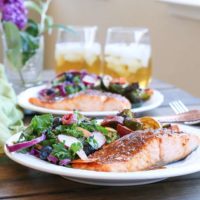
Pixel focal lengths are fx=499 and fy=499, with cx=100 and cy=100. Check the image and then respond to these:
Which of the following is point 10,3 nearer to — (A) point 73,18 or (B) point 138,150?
(B) point 138,150

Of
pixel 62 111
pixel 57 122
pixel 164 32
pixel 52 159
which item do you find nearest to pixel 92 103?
pixel 62 111

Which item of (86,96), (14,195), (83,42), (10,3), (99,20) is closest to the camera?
(14,195)

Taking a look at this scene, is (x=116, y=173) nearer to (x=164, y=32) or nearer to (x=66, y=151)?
(x=66, y=151)

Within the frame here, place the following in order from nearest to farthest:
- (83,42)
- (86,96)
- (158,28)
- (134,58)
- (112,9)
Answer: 1. (86,96)
2. (134,58)
3. (83,42)
4. (158,28)
5. (112,9)

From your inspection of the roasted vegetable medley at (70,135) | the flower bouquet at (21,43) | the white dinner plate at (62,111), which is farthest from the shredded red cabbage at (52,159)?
the flower bouquet at (21,43)

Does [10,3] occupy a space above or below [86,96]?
above

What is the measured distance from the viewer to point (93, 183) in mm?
749

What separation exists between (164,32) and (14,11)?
1.10m

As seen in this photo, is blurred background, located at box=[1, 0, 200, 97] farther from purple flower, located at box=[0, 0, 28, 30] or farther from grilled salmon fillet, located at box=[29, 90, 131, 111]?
grilled salmon fillet, located at box=[29, 90, 131, 111]

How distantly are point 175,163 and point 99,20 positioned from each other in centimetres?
236

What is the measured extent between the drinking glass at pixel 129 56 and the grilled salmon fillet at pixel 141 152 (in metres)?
0.68

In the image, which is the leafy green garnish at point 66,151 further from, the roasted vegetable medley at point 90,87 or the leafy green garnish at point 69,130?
the roasted vegetable medley at point 90,87

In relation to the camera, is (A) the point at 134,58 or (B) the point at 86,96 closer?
(B) the point at 86,96

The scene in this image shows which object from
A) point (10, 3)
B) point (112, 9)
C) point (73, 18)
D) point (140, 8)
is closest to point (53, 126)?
point (10, 3)
